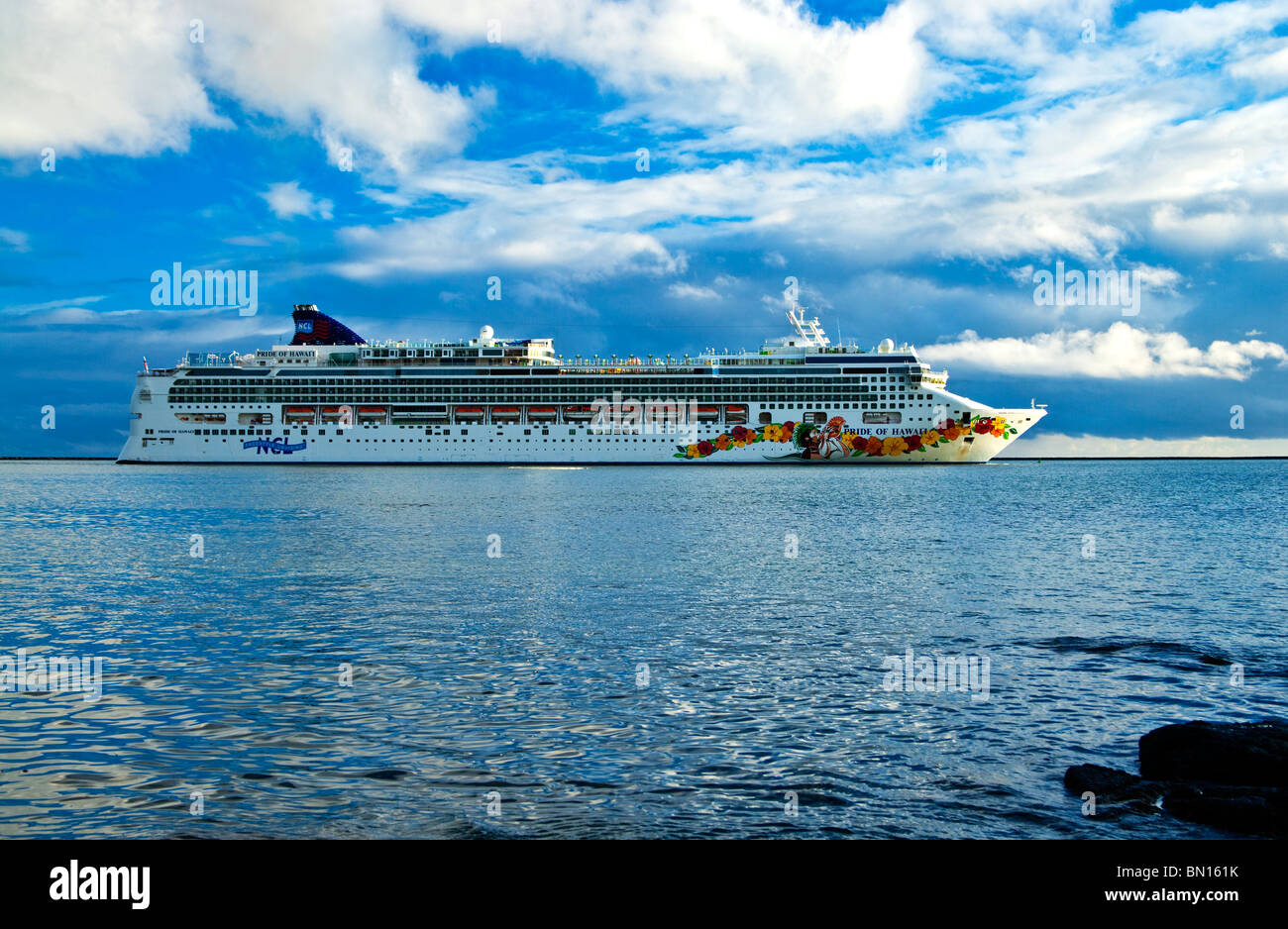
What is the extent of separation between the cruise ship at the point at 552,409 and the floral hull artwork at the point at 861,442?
0.57ft

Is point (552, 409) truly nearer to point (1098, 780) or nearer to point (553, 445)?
point (553, 445)

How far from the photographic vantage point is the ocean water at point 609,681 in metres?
9.89

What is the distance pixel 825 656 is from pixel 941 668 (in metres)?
2.03

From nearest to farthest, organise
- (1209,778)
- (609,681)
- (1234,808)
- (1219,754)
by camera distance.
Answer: (1234,808), (1209,778), (1219,754), (609,681)

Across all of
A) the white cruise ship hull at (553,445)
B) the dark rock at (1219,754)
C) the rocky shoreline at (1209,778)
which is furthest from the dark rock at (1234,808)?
the white cruise ship hull at (553,445)

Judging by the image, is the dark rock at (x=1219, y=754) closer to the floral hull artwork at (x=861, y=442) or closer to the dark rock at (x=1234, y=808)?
the dark rock at (x=1234, y=808)

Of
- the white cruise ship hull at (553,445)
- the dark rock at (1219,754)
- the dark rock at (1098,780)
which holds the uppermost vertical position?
the white cruise ship hull at (553,445)

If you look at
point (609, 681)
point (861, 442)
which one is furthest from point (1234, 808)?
point (861, 442)

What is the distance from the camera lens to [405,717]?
43.0 feet

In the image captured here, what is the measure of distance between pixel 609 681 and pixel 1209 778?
326 inches

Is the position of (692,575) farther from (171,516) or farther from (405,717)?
(171,516)

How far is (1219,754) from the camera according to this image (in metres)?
10.5

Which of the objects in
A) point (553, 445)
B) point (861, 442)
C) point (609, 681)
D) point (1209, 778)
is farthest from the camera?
point (553, 445)
